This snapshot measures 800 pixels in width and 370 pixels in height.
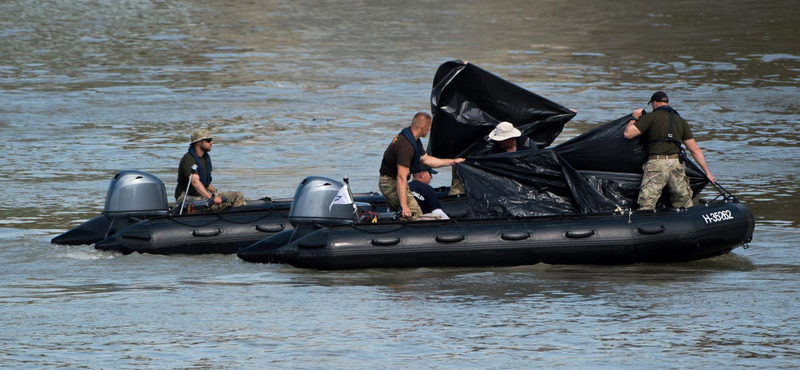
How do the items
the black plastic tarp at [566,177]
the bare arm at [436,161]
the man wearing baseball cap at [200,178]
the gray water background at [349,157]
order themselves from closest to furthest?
1. the gray water background at [349,157]
2. the black plastic tarp at [566,177]
3. the bare arm at [436,161]
4. the man wearing baseball cap at [200,178]

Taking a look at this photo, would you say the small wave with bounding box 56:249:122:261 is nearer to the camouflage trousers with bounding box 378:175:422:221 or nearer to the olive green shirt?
the olive green shirt

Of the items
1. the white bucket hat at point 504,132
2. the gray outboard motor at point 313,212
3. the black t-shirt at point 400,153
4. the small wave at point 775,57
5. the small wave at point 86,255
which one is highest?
the small wave at point 775,57

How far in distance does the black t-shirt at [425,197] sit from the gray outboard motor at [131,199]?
9.60 ft

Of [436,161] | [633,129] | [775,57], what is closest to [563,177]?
[633,129]

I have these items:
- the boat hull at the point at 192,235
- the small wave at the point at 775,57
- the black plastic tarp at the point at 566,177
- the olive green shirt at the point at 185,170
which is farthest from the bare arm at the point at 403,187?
the small wave at the point at 775,57

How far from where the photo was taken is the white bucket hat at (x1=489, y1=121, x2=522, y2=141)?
39.7 feet

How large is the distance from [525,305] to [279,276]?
2.71m

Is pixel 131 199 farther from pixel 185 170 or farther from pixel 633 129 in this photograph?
pixel 633 129

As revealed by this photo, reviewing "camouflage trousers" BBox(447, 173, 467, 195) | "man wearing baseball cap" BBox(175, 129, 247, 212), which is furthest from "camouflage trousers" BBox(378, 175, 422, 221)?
"man wearing baseball cap" BBox(175, 129, 247, 212)

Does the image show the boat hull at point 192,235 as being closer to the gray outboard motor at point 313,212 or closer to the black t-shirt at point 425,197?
the gray outboard motor at point 313,212

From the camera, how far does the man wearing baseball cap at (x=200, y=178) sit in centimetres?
1262

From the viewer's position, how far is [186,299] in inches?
393

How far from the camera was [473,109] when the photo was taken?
12969 mm

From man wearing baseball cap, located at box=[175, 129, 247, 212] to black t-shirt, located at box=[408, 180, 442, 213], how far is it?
90.9 inches
